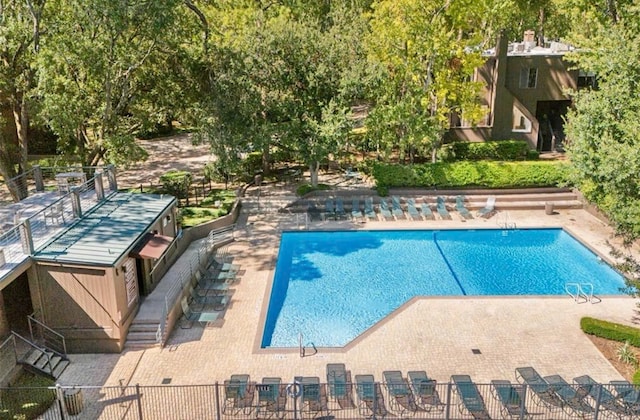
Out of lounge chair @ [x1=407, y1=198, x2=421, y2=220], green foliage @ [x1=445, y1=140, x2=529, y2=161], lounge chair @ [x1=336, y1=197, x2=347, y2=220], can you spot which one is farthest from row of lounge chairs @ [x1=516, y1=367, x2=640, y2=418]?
green foliage @ [x1=445, y1=140, x2=529, y2=161]

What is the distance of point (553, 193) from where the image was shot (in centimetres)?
2916

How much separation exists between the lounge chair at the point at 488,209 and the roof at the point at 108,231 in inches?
617

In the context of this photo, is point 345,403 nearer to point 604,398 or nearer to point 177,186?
point 604,398

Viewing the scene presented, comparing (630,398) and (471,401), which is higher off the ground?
(630,398)

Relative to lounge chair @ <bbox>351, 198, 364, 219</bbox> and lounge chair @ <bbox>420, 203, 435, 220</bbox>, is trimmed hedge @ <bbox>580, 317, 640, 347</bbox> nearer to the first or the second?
lounge chair @ <bbox>420, 203, 435, 220</bbox>

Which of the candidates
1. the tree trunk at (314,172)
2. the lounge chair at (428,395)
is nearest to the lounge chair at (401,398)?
the lounge chair at (428,395)

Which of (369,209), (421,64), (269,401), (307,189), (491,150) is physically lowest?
(269,401)

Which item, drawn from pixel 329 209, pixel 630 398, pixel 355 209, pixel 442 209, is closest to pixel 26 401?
pixel 630 398

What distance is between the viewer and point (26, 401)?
41.8ft

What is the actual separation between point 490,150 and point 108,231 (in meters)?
24.9

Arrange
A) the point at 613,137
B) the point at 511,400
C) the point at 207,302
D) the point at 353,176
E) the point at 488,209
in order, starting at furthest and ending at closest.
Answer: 1. the point at 353,176
2. the point at 488,209
3. the point at 207,302
4. the point at 613,137
5. the point at 511,400

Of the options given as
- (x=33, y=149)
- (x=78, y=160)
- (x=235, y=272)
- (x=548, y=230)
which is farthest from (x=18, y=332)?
(x=33, y=149)

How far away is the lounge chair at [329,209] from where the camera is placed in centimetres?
2725

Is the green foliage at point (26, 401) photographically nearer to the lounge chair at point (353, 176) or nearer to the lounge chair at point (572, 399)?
the lounge chair at point (572, 399)
